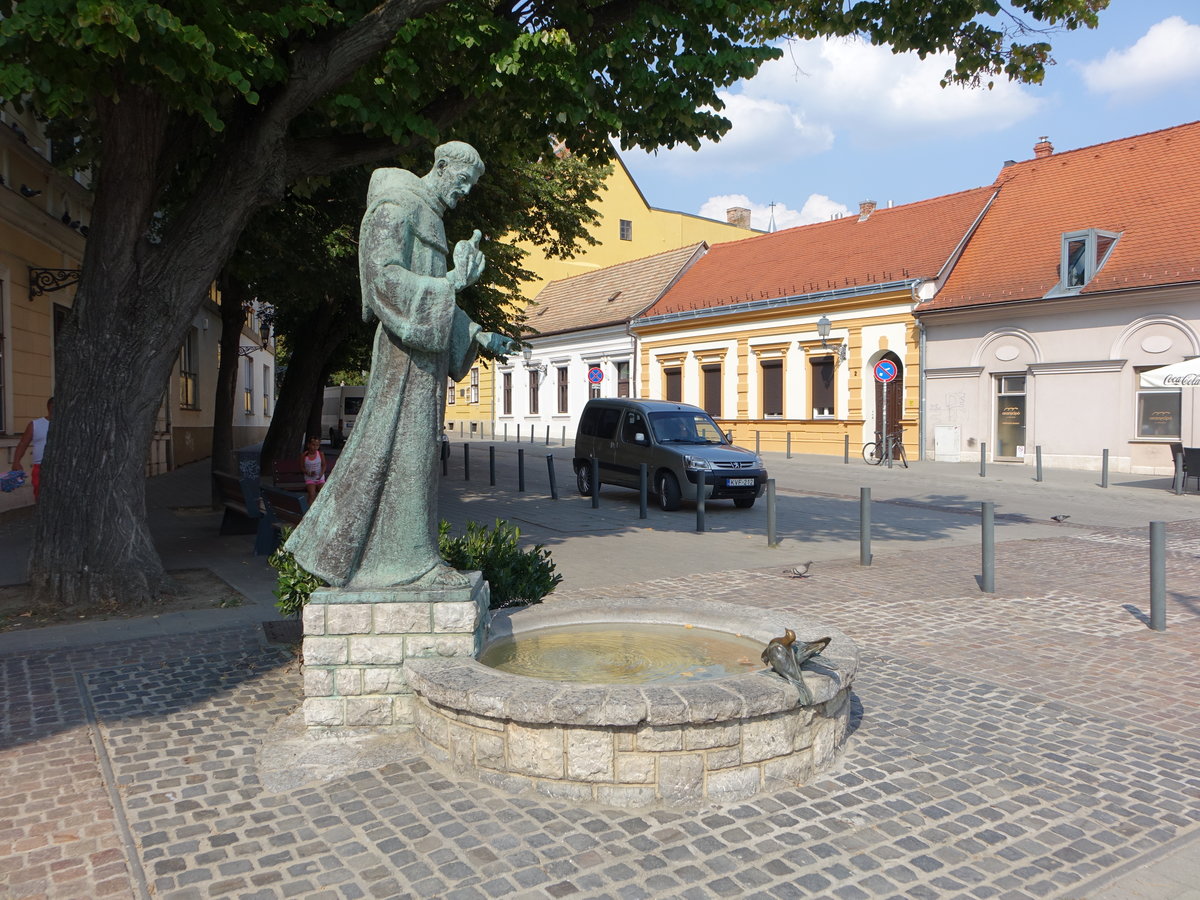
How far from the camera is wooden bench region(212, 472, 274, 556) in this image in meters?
9.38

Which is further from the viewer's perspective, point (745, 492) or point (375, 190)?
point (745, 492)

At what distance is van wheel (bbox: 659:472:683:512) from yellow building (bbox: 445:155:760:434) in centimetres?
3198

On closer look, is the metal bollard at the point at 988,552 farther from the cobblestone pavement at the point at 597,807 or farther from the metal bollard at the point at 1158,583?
the cobblestone pavement at the point at 597,807

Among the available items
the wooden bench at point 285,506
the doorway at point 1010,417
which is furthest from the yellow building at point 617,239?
the wooden bench at point 285,506

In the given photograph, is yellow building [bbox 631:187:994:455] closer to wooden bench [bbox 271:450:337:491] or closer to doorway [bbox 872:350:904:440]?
doorway [bbox 872:350:904:440]

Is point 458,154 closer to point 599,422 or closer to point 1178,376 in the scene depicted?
point 599,422

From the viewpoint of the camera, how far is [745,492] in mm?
14609

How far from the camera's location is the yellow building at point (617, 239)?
47.4 metres

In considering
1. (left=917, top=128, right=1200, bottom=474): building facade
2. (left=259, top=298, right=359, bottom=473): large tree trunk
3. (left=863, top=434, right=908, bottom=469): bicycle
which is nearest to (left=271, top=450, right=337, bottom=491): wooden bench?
(left=259, top=298, right=359, bottom=473): large tree trunk

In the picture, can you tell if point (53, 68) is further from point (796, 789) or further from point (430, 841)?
point (796, 789)

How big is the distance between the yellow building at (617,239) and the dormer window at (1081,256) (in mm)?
25226

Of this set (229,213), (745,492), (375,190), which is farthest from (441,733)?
(745,492)

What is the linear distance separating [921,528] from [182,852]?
1127cm

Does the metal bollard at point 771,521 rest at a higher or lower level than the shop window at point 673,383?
lower
